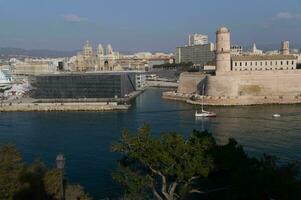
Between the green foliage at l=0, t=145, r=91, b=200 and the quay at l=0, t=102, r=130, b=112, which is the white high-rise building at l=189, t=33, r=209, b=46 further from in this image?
the green foliage at l=0, t=145, r=91, b=200

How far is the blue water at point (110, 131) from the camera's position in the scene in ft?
27.9

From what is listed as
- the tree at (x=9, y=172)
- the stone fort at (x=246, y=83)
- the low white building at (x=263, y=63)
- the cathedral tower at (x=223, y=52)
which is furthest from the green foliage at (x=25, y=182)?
the low white building at (x=263, y=63)

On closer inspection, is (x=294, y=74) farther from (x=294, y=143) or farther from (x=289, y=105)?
(x=294, y=143)

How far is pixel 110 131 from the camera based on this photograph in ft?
40.8

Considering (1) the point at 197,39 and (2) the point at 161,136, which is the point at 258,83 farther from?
(1) the point at 197,39

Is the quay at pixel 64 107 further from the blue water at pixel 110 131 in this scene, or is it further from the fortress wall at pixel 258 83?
the fortress wall at pixel 258 83

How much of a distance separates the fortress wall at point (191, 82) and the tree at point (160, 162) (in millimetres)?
15881

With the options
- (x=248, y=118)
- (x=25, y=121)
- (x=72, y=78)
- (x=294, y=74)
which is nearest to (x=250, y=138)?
(x=248, y=118)

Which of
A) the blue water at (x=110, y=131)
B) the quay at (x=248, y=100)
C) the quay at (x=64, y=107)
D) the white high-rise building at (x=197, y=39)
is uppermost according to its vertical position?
the white high-rise building at (x=197, y=39)

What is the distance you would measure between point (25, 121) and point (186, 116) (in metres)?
5.42

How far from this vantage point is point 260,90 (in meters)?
19.2

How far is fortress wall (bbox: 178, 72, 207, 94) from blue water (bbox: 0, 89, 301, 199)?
267 cm

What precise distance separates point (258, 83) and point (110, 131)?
913 centimetres

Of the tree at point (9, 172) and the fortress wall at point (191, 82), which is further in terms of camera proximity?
the fortress wall at point (191, 82)
